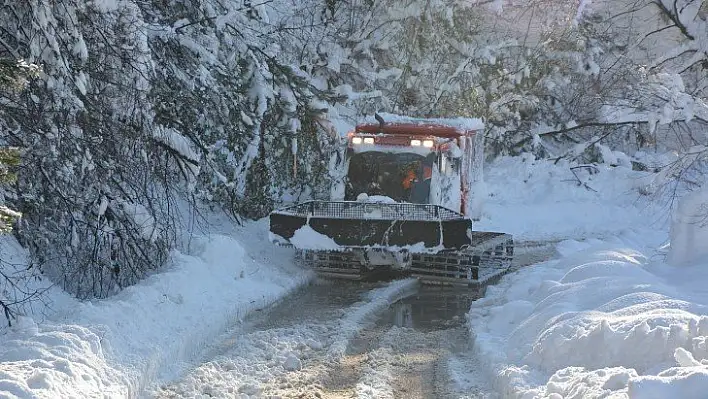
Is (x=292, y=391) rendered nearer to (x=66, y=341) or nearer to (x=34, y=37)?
(x=66, y=341)

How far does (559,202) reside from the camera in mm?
26406

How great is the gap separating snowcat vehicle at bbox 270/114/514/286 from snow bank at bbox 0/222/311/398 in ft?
2.75

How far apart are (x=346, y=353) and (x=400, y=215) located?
4392 mm

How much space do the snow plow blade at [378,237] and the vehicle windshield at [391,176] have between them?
112 cm

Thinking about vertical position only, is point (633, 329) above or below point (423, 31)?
below

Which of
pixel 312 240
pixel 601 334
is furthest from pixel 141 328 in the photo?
pixel 312 240

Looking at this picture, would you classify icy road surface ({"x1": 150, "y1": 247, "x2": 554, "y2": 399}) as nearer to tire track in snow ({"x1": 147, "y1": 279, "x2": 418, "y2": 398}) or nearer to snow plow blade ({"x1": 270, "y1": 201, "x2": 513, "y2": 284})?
tire track in snow ({"x1": 147, "y1": 279, "x2": 418, "y2": 398})

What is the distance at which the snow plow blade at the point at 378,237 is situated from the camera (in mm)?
12742

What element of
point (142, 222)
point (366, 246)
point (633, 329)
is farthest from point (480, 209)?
point (633, 329)

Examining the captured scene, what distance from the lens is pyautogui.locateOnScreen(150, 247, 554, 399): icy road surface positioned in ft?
24.4

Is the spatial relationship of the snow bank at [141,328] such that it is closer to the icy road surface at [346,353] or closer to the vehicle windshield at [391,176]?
the icy road surface at [346,353]

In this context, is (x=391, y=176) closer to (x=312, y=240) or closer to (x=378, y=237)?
(x=378, y=237)

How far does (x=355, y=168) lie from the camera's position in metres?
14.8

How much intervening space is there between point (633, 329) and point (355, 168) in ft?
28.1
